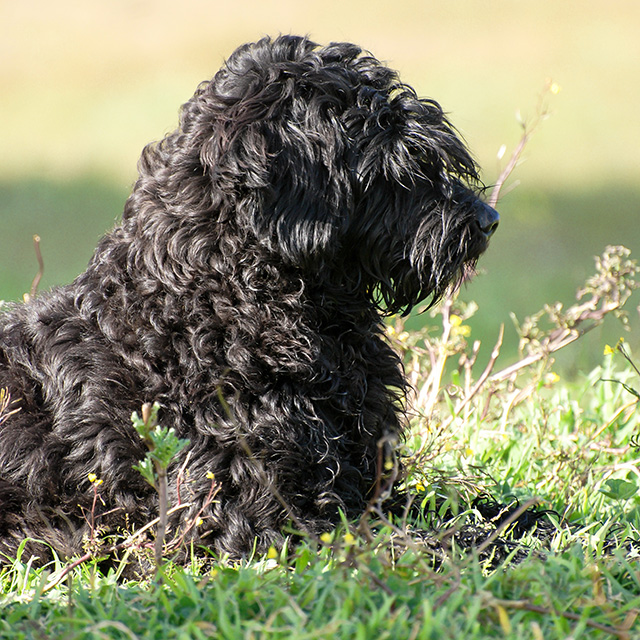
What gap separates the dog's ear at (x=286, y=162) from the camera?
9.48 feet

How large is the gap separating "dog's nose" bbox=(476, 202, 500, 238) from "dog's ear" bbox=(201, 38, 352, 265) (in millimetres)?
464

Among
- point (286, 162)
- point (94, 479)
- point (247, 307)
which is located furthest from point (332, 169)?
point (94, 479)

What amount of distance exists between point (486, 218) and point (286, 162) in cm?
73

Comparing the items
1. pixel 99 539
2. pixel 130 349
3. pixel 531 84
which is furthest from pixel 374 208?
pixel 531 84

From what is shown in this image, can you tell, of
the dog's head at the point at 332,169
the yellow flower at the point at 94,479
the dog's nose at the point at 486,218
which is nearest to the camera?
the yellow flower at the point at 94,479

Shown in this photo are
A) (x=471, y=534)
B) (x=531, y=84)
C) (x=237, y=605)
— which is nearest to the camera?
(x=237, y=605)

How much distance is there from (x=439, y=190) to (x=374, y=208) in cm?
24

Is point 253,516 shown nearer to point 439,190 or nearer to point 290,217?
point 290,217

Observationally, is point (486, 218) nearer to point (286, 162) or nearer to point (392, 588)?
point (286, 162)

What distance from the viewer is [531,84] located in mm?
15164

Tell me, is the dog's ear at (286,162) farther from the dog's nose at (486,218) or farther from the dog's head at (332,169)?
the dog's nose at (486,218)

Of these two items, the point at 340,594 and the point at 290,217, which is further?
the point at 290,217

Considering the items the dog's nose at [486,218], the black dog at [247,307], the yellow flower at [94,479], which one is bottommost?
the yellow flower at [94,479]

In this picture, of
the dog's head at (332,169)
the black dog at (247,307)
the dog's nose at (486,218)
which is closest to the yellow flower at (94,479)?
the black dog at (247,307)
